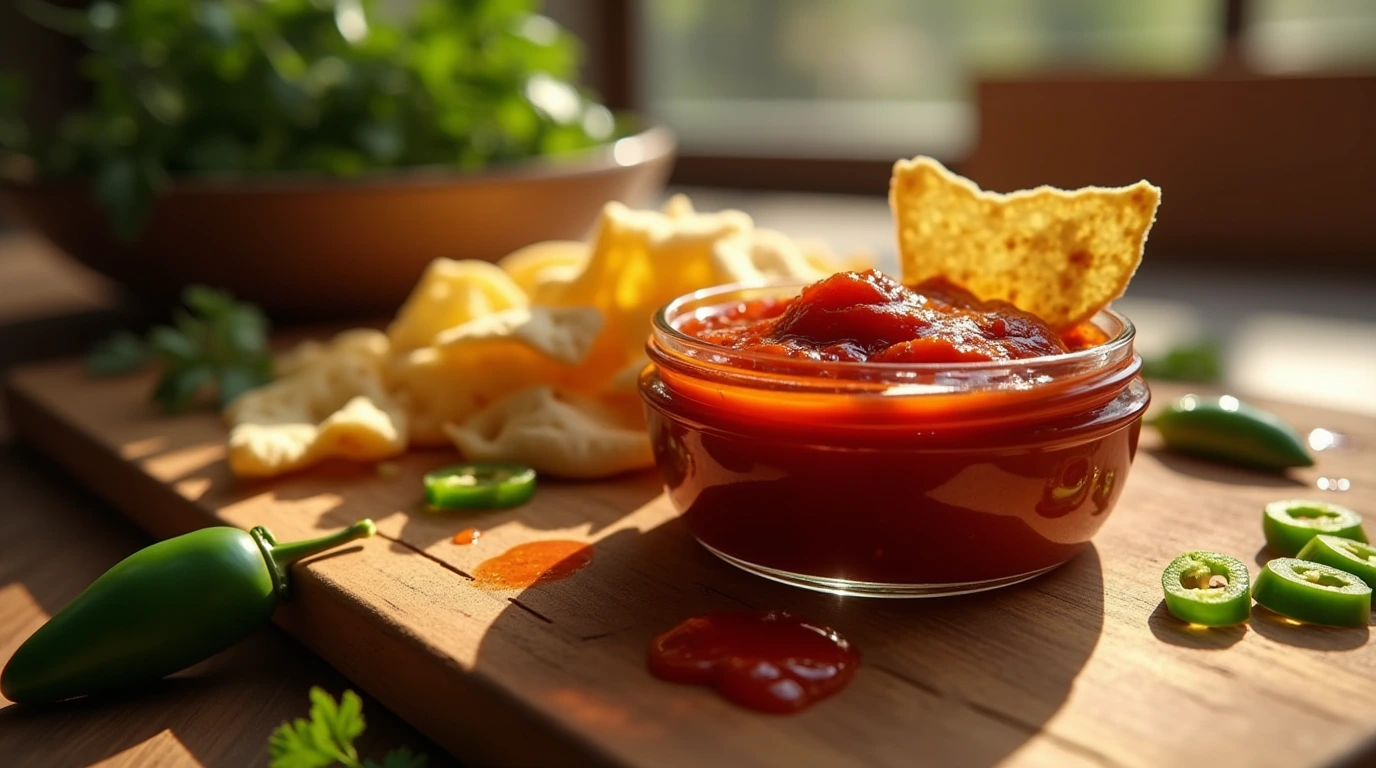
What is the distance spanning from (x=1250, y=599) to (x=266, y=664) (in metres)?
1.10

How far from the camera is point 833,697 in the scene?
113 cm

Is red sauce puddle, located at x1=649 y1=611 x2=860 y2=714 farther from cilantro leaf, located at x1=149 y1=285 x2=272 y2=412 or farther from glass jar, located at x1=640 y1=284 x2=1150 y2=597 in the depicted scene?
cilantro leaf, located at x1=149 y1=285 x2=272 y2=412

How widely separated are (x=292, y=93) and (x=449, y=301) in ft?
2.78

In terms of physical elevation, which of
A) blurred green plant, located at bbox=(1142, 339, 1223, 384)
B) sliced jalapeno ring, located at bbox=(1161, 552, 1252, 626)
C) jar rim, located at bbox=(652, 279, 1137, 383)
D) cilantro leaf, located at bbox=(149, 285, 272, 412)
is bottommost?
blurred green plant, located at bbox=(1142, 339, 1223, 384)

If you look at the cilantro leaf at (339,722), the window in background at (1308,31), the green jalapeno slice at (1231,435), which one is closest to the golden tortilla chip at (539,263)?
the green jalapeno slice at (1231,435)

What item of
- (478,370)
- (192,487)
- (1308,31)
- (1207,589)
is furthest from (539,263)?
(1308,31)

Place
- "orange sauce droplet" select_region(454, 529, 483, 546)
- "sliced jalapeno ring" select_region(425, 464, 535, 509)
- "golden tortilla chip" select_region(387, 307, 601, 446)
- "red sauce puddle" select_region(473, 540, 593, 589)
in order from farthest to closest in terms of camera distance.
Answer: "golden tortilla chip" select_region(387, 307, 601, 446)
"sliced jalapeno ring" select_region(425, 464, 535, 509)
"orange sauce droplet" select_region(454, 529, 483, 546)
"red sauce puddle" select_region(473, 540, 593, 589)

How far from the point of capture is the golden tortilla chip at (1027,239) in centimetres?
158

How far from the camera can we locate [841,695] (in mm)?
1139

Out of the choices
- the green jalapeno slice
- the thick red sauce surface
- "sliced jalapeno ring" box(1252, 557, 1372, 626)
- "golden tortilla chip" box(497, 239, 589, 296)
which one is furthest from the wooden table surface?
the green jalapeno slice

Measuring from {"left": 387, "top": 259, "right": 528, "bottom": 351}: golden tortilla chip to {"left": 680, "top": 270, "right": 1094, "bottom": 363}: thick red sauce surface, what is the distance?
636 millimetres

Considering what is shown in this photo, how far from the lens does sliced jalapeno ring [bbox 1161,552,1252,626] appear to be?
→ 4.18 ft

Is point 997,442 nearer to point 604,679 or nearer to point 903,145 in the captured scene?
point 604,679

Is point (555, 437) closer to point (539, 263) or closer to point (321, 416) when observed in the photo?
point (321, 416)
